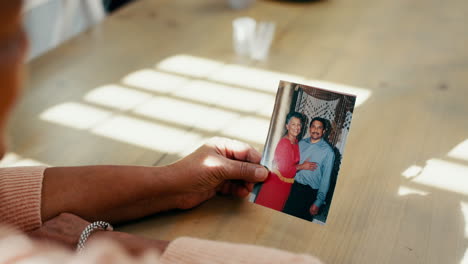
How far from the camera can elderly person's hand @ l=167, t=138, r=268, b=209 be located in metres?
1.10

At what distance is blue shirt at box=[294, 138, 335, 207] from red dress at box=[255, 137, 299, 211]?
0.02 metres

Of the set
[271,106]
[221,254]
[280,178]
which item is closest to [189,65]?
[271,106]

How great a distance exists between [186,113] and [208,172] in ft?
1.55

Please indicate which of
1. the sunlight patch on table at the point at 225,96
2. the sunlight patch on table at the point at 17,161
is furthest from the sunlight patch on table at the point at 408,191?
the sunlight patch on table at the point at 17,161

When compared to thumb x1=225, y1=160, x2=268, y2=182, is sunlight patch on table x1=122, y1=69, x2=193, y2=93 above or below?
above

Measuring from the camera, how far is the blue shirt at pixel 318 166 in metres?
1.06

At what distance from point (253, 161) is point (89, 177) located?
38 centimetres

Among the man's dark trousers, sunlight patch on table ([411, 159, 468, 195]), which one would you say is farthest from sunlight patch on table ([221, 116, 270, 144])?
sunlight patch on table ([411, 159, 468, 195])

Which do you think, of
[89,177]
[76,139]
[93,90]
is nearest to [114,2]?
[93,90]

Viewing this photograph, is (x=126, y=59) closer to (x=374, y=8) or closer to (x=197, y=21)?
(x=197, y=21)

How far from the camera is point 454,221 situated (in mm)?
1082

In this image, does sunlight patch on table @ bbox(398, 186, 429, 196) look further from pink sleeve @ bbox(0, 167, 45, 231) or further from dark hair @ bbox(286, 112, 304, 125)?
pink sleeve @ bbox(0, 167, 45, 231)

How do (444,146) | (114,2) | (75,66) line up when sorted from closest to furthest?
(444,146), (75,66), (114,2)

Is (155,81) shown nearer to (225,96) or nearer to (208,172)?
(225,96)
